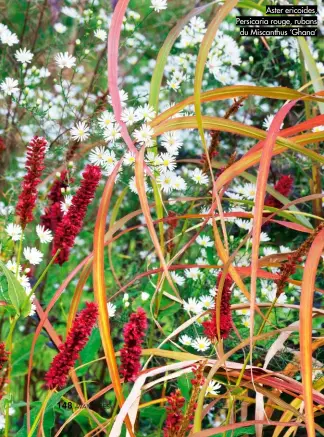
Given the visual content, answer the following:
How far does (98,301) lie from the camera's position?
1.29 meters

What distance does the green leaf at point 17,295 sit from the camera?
1.30m

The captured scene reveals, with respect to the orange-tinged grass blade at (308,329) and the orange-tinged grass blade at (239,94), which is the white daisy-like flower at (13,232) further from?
the orange-tinged grass blade at (308,329)

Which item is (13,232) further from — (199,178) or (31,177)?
(199,178)

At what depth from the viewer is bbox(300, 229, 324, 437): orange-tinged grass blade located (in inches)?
44.5

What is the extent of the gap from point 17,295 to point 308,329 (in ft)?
1.52

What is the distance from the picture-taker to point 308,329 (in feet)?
3.87


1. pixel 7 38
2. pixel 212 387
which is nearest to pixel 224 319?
pixel 212 387

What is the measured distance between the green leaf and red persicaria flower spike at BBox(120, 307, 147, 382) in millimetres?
221

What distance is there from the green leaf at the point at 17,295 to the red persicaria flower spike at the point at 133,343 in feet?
0.73

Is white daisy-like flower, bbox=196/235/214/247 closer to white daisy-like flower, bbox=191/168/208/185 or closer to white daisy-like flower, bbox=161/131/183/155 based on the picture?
white daisy-like flower, bbox=191/168/208/185

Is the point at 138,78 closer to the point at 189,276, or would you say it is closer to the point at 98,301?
the point at 189,276

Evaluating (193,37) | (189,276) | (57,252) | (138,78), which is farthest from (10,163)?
(57,252)

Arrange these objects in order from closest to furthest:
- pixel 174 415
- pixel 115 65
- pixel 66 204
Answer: pixel 174 415 < pixel 115 65 < pixel 66 204

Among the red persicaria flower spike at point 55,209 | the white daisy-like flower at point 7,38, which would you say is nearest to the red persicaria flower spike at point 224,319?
the red persicaria flower spike at point 55,209
